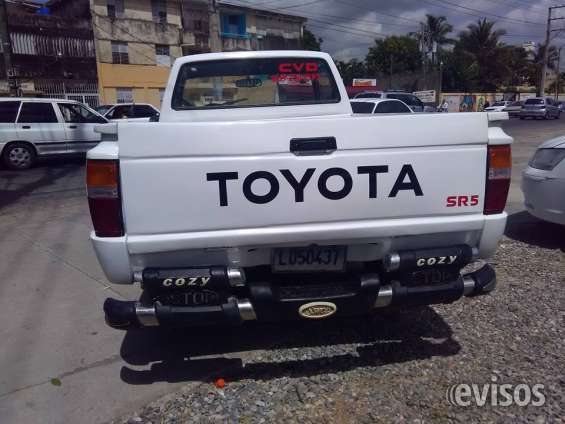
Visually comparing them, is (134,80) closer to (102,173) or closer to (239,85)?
(239,85)

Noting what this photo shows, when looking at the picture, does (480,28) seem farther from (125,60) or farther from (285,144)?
(285,144)

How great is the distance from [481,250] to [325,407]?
129 cm

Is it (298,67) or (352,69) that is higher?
(352,69)

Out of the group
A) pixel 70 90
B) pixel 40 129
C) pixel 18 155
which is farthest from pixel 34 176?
pixel 70 90

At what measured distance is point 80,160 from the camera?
13531mm

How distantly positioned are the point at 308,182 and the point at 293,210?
0.17 metres

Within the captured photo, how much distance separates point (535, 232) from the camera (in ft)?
19.8

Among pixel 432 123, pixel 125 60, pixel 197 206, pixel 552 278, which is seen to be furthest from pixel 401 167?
pixel 125 60

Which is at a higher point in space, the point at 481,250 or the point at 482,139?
the point at 482,139

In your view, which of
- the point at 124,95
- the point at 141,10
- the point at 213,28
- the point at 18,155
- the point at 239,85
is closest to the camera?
the point at 239,85

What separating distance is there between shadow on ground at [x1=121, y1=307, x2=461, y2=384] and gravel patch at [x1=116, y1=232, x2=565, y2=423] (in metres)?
0.01

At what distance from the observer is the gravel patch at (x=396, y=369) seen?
8.72 feet

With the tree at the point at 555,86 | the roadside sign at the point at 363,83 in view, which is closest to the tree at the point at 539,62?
the tree at the point at 555,86
